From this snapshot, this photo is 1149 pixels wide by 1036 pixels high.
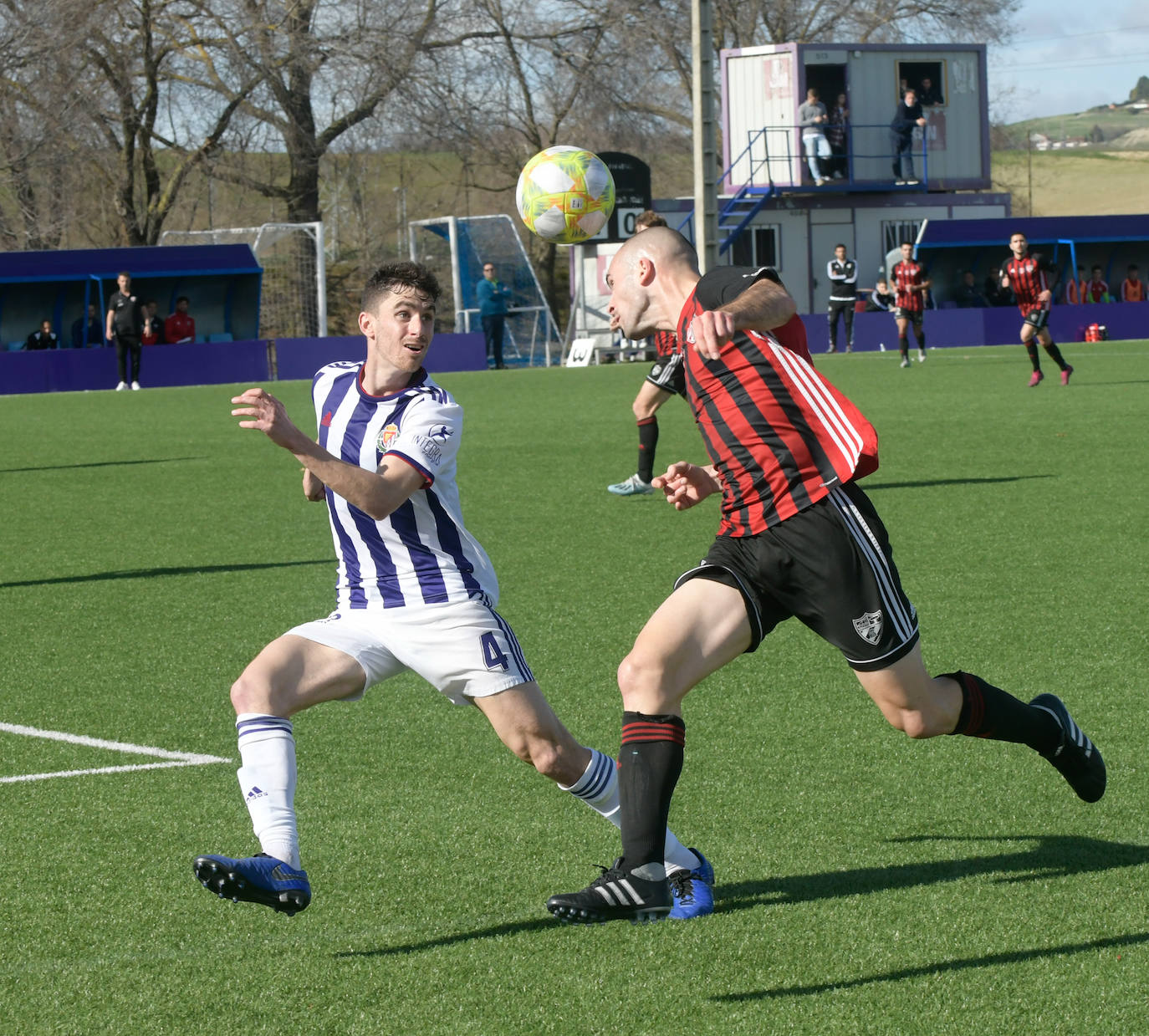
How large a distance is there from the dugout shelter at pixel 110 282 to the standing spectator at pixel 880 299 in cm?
1463

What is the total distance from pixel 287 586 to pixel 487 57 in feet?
135

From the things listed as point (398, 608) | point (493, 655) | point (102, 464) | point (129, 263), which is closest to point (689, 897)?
point (493, 655)

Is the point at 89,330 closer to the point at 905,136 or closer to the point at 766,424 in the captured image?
the point at 905,136

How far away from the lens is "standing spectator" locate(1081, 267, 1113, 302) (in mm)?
42750

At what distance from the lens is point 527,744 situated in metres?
4.39

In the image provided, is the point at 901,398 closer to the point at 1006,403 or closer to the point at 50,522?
the point at 1006,403

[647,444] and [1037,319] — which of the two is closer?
[647,444]

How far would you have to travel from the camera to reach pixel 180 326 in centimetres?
3531

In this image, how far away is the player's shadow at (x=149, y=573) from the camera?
10.4 metres

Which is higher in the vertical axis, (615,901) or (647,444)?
(647,444)

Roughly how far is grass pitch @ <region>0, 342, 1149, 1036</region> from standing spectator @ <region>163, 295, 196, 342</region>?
2475 centimetres

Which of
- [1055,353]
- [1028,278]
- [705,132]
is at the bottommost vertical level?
[1055,353]

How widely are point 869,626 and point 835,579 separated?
0.15 m

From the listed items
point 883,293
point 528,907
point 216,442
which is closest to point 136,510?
point 216,442
